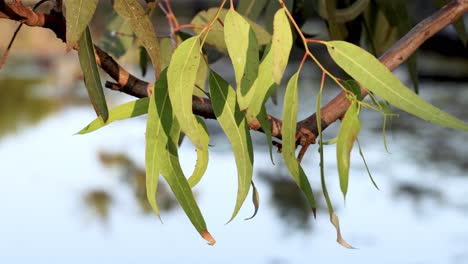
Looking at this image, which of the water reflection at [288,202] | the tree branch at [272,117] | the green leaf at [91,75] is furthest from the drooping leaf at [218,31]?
the water reflection at [288,202]

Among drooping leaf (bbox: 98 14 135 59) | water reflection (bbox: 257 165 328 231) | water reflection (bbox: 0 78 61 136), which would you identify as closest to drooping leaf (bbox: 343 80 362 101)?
drooping leaf (bbox: 98 14 135 59)

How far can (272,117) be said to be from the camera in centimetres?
94

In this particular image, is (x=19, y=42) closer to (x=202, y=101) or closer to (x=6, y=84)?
(x=6, y=84)

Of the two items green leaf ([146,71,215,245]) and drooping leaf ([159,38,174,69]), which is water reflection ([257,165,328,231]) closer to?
drooping leaf ([159,38,174,69])

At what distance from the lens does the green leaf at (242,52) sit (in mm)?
809

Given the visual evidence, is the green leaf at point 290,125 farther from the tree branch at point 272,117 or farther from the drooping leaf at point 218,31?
the drooping leaf at point 218,31

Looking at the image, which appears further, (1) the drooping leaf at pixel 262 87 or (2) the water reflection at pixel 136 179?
(2) the water reflection at pixel 136 179

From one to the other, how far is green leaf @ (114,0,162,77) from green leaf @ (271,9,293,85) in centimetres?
11

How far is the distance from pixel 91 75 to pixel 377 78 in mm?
228

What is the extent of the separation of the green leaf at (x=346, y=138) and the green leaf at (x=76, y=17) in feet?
0.73

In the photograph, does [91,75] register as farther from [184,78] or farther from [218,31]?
[218,31]

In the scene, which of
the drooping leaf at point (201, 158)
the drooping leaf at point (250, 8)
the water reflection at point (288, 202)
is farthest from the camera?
the water reflection at point (288, 202)

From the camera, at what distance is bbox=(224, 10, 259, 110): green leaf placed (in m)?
0.81

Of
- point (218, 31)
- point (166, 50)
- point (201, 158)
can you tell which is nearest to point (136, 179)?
point (166, 50)
